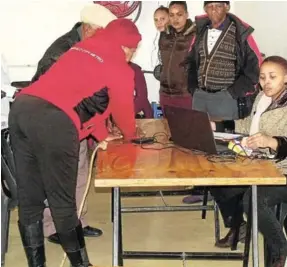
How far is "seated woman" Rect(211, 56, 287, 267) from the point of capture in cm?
229

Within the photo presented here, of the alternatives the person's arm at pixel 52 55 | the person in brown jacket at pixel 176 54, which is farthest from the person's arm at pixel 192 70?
the person's arm at pixel 52 55

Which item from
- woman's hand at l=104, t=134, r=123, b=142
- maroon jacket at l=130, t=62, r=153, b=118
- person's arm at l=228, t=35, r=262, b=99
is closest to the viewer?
woman's hand at l=104, t=134, r=123, b=142

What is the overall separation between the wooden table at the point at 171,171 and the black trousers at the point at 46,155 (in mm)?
161

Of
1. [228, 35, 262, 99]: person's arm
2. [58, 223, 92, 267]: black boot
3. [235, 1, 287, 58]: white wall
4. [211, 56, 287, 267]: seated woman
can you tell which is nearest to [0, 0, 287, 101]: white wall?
[235, 1, 287, 58]: white wall

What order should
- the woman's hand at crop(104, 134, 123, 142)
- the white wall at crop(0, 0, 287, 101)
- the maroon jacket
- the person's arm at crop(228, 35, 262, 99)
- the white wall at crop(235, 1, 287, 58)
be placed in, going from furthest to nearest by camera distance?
the white wall at crop(0, 0, 287, 101), the maroon jacket, the white wall at crop(235, 1, 287, 58), the person's arm at crop(228, 35, 262, 99), the woman's hand at crop(104, 134, 123, 142)

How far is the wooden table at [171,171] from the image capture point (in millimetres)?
1940

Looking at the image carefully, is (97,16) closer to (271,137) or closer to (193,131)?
(193,131)

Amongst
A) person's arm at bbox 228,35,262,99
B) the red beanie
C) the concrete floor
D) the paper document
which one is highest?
the red beanie

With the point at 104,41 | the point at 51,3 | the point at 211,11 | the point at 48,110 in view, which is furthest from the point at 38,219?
the point at 51,3

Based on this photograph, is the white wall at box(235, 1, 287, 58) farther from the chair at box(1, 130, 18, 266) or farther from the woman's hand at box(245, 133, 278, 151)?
the chair at box(1, 130, 18, 266)

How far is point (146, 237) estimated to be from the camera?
129 inches

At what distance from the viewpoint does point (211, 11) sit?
11.7ft

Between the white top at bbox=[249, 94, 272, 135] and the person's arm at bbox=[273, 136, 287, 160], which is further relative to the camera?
the white top at bbox=[249, 94, 272, 135]

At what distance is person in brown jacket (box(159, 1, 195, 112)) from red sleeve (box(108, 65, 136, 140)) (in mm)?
1619
